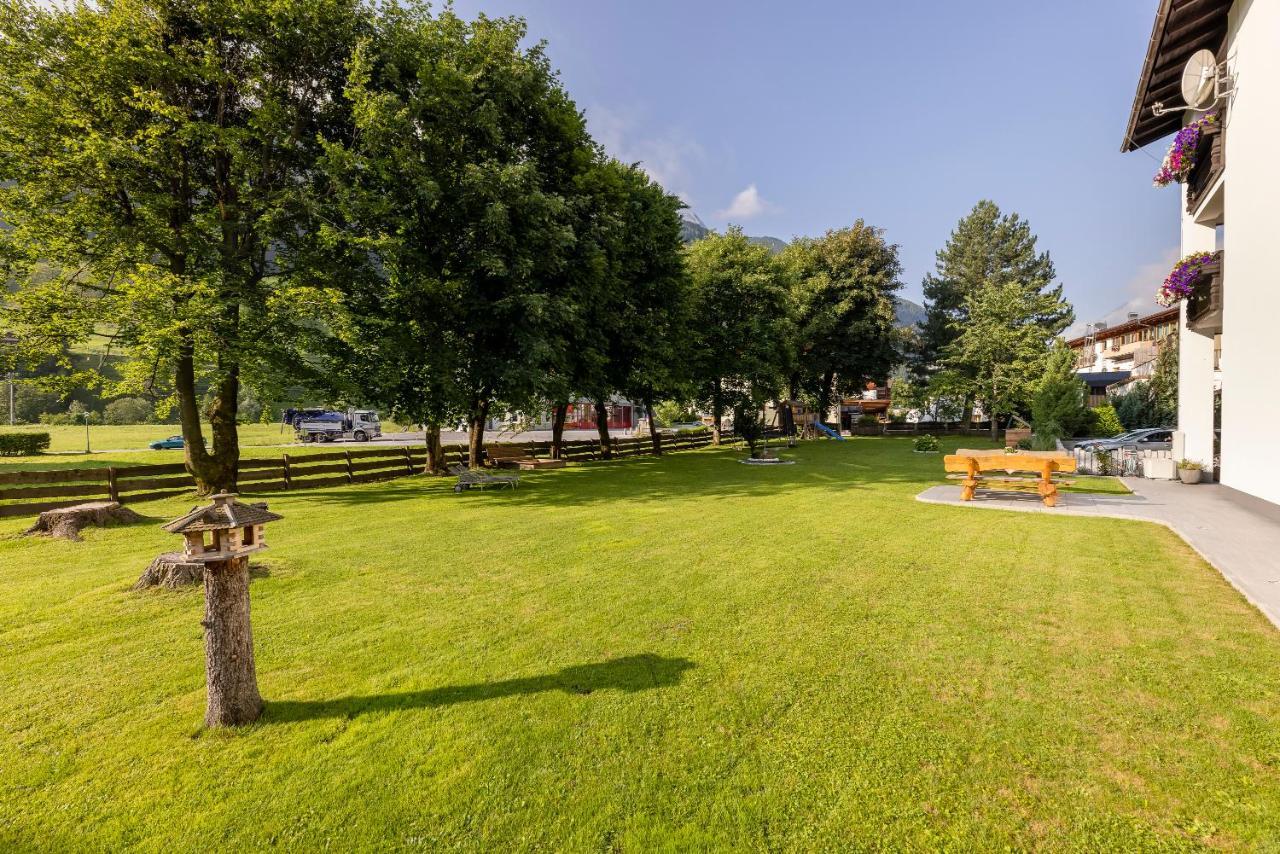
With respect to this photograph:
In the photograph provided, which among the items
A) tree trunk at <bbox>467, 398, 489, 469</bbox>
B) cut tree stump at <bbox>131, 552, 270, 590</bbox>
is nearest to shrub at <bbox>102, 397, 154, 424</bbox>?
tree trunk at <bbox>467, 398, 489, 469</bbox>

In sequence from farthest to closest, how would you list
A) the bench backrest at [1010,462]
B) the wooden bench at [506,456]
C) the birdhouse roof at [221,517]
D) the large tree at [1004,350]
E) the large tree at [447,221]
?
1. the large tree at [1004,350]
2. the wooden bench at [506,456]
3. the large tree at [447,221]
4. the bench backrest at [1010,462]
5. the birdhouse roof at [221,517]

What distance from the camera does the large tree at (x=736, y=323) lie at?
87.2ft

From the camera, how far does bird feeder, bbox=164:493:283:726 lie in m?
3.57

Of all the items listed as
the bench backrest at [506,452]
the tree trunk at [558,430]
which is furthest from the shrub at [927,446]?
the bench backrest at [506,452]

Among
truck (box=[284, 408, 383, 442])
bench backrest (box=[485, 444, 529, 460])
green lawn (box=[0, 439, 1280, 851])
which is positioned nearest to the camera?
green lawn (box=[0, 439, 1280, 851])

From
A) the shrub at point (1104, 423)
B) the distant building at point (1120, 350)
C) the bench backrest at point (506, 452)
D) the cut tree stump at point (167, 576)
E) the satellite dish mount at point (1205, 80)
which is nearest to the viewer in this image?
the cut tree stump at point (167, 576)

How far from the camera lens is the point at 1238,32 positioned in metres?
11.8

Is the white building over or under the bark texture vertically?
over

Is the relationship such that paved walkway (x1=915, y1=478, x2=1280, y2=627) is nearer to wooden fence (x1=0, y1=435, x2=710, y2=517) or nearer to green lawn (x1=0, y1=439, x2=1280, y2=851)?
green lawn (x1=0, y1=439, x2=1280, y2=851)

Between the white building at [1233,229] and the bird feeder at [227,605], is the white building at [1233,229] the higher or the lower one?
the higher one

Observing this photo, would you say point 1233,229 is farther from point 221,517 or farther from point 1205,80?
Answer: point 221,517

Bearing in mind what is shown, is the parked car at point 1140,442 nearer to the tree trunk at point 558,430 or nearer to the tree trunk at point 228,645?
the tree trunk at point 558,430

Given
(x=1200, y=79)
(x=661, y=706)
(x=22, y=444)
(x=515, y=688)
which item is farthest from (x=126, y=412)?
(x=1200, y=79)

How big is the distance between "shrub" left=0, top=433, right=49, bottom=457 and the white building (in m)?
48.4
